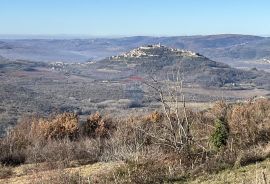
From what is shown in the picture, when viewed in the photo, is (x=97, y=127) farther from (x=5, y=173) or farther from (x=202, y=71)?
(x=202, y=71)

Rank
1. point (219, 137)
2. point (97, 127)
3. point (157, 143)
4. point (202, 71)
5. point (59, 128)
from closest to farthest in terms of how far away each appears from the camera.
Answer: point (157, 143), point (219, 137), point (59, 128), point (97, 127), point (202, 71)

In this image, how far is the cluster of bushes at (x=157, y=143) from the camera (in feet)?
50.2

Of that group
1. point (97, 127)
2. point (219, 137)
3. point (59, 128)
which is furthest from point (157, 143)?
point (97, 127)

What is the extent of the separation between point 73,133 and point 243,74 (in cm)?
15824

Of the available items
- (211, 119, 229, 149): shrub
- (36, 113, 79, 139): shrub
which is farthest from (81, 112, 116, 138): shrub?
(211, 119, 229, 149): shrub

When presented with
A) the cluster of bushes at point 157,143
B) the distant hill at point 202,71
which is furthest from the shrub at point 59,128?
the distant hill at point 202,71

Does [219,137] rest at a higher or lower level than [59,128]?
higher

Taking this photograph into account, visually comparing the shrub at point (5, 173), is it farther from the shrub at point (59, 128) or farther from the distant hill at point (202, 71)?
the distant hill at point (202, 71)

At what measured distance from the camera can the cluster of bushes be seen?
50.2ft

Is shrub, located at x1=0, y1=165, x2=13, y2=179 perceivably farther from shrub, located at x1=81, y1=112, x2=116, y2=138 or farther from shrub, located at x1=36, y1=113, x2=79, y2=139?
shrub, located at x1=81, y1=112, x2=116, y2=138

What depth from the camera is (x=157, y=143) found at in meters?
19.4

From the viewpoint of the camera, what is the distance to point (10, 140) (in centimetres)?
3450

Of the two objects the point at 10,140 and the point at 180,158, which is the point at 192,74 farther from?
the point at 180,158

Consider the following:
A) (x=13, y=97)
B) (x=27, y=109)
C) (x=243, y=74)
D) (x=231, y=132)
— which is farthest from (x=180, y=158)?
(x=243, y=74)
